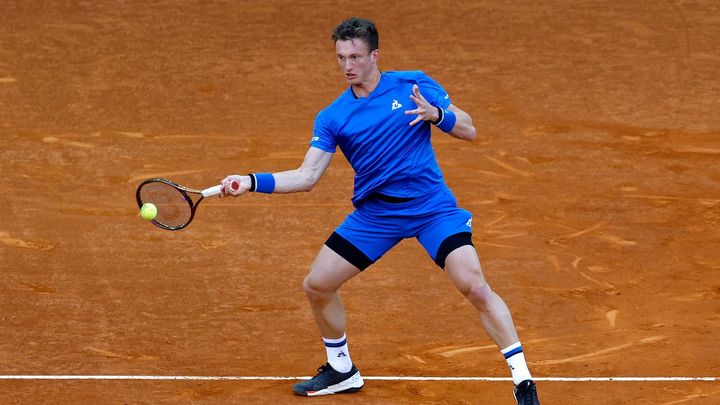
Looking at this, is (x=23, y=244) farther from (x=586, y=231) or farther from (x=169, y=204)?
(x=586, y=231)

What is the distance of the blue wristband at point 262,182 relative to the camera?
8.60 meters

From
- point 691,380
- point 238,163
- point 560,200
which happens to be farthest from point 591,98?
point 691,380

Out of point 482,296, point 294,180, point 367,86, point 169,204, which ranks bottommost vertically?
point 482,296

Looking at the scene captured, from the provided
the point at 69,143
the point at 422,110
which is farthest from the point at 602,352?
the point at 69,143

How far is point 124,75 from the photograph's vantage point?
1591 cm

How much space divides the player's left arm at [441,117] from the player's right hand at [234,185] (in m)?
1.09

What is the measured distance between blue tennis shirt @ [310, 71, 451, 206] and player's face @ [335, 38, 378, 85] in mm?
167

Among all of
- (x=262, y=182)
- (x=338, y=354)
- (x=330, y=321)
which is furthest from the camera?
(x=338, y=354)

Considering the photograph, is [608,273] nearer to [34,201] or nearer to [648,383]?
[648,383]

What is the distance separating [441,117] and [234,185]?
134cm

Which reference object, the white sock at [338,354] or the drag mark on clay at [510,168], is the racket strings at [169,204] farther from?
the drag mark on clay at [510,168]

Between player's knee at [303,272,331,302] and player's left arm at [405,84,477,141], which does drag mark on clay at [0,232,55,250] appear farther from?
player's left arm at [405,84,477,141]

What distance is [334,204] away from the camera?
1295 centimetres

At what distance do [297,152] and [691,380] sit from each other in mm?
5640
